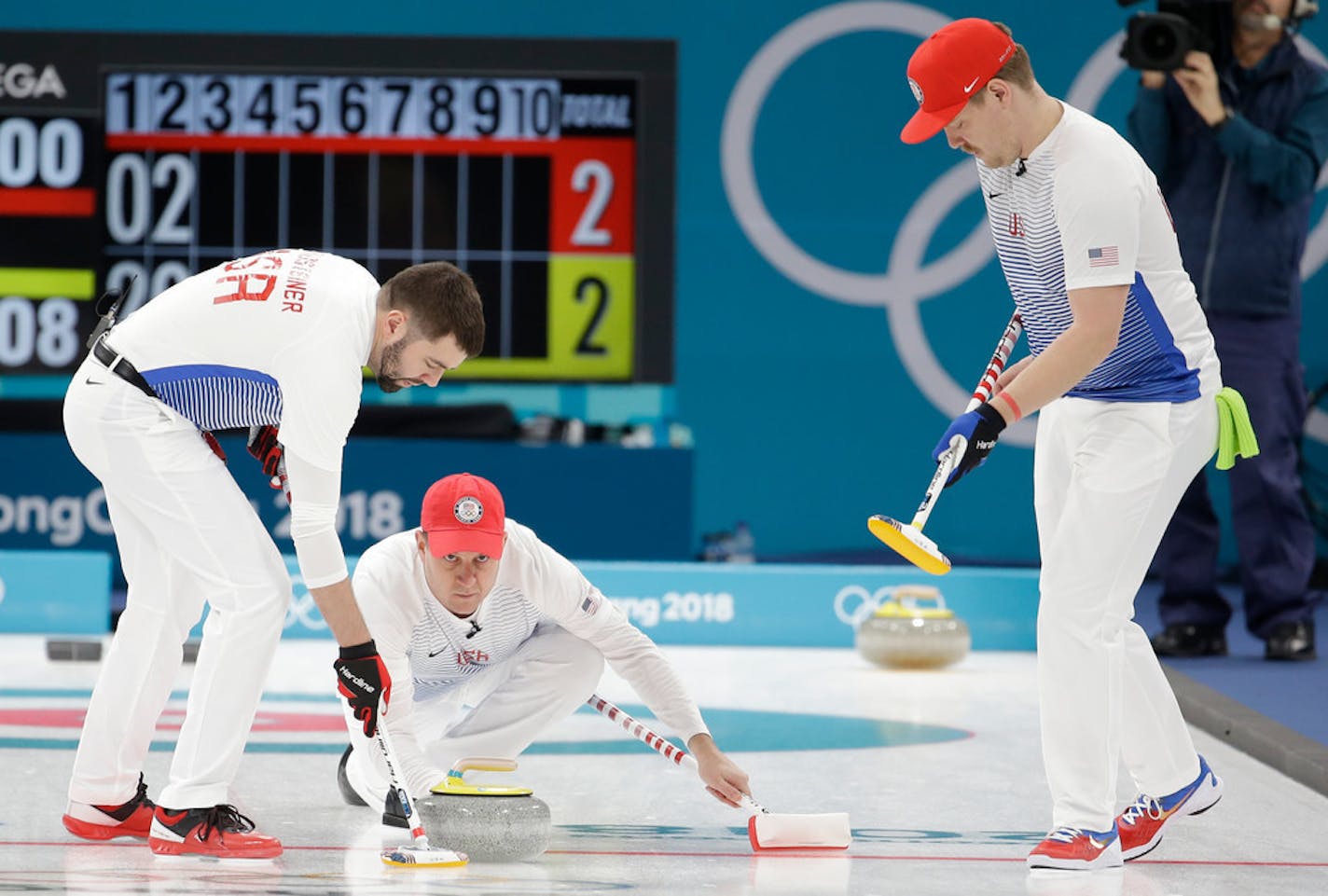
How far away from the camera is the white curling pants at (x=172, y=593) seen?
154 inches

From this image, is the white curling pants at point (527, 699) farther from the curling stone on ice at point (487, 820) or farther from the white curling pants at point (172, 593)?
the white curling pants at point (172, 593)

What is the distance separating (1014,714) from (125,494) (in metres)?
3.29

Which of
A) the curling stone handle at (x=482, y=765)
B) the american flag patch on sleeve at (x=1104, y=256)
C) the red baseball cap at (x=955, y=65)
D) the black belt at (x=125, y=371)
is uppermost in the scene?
the red baseball cap at (x=955, y=65)

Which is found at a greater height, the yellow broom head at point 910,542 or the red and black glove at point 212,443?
the red and black glove at point 212,443

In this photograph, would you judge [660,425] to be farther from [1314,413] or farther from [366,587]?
[366,587]

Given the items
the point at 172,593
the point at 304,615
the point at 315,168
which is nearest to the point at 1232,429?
the point at 172,593

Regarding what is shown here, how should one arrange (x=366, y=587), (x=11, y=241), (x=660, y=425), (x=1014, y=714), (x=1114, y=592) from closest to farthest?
(x=1114, y=592) → (x=366, y=587) → (x=1014, y=714) → (x=11, y=241) → (x=660, y=425)

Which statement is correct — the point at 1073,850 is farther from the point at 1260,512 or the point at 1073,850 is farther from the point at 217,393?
the point at 1260,512

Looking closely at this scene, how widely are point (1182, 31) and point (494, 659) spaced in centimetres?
364

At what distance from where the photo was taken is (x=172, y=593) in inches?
165

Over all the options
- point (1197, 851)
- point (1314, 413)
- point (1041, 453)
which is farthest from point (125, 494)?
point (1314, 413)

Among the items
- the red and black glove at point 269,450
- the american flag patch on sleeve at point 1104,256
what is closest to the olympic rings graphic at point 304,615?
the red and black glove at point 269,450

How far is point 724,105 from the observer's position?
10.9m

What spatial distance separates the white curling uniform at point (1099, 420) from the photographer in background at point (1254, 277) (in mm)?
3206
